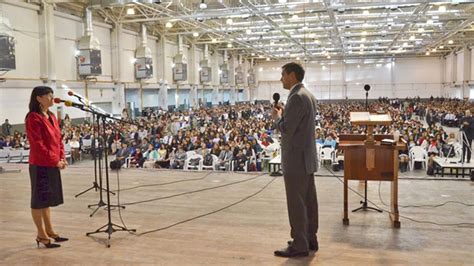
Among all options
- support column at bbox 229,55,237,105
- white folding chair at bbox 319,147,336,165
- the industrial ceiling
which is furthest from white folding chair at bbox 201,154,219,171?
support column at bbox 229,55,237,105

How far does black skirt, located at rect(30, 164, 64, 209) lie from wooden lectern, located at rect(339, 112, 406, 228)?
8.12 ft

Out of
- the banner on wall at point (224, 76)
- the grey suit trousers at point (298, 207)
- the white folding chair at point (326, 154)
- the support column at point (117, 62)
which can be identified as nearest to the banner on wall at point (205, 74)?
the banner on wall at point (224, 76)

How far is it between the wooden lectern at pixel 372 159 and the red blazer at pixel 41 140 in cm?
246

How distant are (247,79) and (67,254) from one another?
115 feet

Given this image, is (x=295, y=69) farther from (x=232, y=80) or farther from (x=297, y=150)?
(x=232, y=80)

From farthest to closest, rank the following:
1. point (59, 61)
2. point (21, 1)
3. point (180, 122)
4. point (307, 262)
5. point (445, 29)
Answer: point (445, 29) → point (180, 122) → point (59, 61) → point (21, 1) → point (307, 262)

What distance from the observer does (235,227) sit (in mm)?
3873

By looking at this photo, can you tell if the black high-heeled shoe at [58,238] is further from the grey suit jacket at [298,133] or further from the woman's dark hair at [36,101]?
the grey suit jacket at [298,133]

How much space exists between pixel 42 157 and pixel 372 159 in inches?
109

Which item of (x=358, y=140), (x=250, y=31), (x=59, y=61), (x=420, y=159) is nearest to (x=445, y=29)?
(x=250, y=31)

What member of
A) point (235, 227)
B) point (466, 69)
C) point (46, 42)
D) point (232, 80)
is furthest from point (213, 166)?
point (466, 69)

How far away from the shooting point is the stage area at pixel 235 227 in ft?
10.3

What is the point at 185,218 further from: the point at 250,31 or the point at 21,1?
the point at 250,31

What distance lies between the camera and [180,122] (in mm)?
17312
